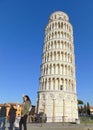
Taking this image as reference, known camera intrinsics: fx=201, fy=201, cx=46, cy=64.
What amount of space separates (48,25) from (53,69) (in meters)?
14.8

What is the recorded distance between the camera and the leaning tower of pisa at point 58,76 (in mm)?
44531

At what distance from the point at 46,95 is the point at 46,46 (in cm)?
1369

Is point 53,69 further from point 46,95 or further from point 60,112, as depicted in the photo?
point 60,112

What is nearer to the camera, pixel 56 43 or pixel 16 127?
pixel 16 127

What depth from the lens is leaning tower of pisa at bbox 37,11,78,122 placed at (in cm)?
4453

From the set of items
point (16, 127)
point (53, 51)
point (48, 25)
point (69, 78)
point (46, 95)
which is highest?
point (48, 25)

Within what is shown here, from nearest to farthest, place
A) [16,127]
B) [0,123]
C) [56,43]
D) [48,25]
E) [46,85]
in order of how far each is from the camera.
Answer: [16,127] → [0,123] → [46,85] → [56,43] → [48,25]

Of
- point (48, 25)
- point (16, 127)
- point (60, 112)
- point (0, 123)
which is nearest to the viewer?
point (16, 127)

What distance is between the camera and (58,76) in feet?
155

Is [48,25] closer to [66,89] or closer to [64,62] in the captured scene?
[64,62]

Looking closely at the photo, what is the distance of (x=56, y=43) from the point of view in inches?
2026

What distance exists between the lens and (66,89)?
46.6 meters

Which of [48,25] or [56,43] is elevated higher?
[48,25]

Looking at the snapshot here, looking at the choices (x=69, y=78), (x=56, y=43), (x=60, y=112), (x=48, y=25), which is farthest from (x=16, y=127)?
(x=48, y=25)
